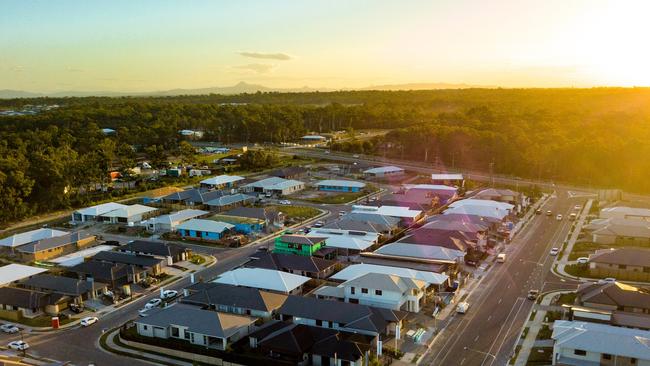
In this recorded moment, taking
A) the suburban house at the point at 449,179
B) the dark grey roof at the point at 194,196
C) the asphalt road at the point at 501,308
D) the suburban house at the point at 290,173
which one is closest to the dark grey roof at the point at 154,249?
the dark grey roof at the point at 194,196

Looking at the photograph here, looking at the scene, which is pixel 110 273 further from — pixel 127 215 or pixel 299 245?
pixel 127 215

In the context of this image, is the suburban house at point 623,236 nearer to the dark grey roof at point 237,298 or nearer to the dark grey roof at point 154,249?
the dark grey roof at point 237,298

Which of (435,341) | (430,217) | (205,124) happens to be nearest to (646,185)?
(430,217)

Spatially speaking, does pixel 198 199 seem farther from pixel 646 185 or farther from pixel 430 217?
pixel 646 185

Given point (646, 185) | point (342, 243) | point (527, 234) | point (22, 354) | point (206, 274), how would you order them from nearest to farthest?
point (22, 354) → point (206, 274) → point (342, 243) → point (527, 234) → point (646, 185)

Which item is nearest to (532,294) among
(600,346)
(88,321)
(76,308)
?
(600,346)

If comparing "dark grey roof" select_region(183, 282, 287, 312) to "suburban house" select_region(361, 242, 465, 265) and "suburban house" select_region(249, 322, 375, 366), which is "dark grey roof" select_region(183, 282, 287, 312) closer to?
"suburban house" select_region(249, 322, 375, 366)

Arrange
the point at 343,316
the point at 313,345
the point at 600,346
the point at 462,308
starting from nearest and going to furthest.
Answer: the point at 600,346 < the point at 313,345 < the point at 343,316 < the point at 462,308

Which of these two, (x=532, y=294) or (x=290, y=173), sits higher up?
(x=290, y=173)
